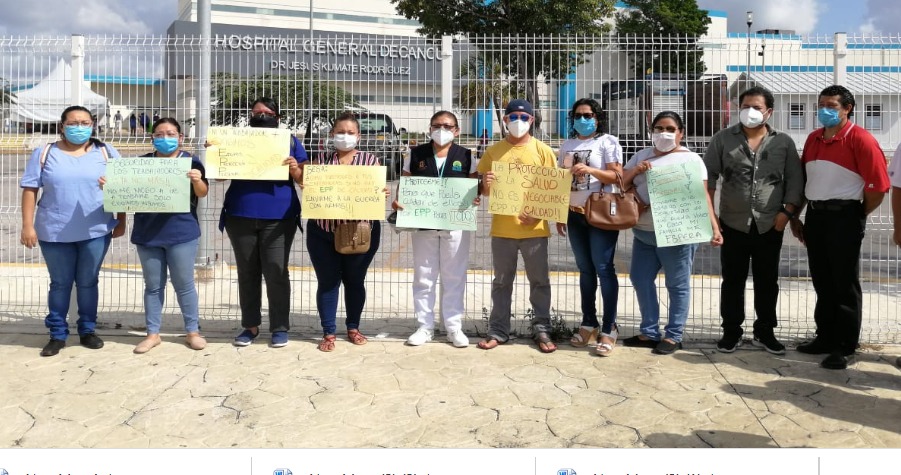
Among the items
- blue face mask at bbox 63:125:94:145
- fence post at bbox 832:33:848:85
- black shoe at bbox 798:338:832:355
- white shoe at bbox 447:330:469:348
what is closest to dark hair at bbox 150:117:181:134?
blue face mask at bbox 63:125:94:145

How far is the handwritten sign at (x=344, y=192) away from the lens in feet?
18.8

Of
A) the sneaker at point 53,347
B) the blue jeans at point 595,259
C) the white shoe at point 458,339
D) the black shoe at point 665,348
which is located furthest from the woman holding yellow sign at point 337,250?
the black shoe at point 665,348

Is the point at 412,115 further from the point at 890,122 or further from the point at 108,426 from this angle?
the point at 890,122

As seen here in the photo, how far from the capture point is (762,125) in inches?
222

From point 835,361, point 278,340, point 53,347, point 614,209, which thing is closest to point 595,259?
point 614,209

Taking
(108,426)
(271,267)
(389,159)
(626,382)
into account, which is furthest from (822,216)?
(108,426)

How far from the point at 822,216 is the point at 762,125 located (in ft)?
2.58

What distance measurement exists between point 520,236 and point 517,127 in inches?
32.5

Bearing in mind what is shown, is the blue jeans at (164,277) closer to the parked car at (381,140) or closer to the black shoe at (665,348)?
the parked car at (381,140)

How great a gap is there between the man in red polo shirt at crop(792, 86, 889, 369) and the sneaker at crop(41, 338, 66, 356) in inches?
222

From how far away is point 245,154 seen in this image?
566 centimetres

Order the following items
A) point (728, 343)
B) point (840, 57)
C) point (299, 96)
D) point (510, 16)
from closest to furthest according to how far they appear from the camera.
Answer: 1. point (728, 343)
2. point (840, 57)
3. point (299, 96)
4. point (510, 16)

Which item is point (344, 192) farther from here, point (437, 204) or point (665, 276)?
point (665, 276)

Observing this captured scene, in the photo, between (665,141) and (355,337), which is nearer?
(665,141)
